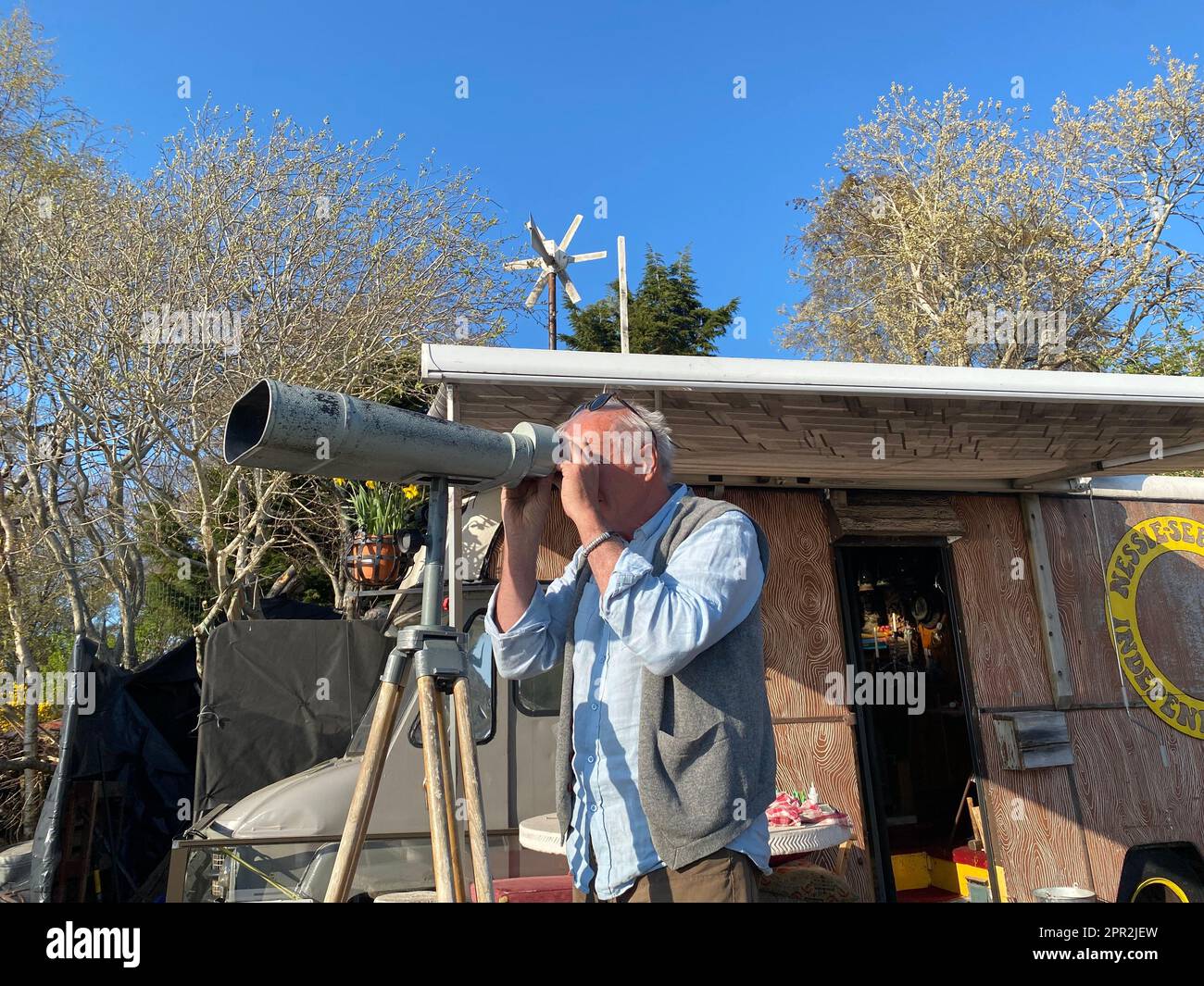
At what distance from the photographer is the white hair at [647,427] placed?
1653mm

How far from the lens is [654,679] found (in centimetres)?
152

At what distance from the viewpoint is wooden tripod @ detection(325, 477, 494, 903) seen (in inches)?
53.8

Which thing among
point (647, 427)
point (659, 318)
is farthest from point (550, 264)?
point (647, 427)

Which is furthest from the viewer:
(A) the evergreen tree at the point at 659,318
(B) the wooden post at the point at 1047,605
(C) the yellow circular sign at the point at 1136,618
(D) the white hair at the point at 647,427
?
(A) the evergreen tree at the point at 659,318

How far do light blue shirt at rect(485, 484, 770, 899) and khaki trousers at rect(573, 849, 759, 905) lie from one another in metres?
0.02

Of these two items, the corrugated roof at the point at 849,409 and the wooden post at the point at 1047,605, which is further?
the wooden post at the point at 1047,605


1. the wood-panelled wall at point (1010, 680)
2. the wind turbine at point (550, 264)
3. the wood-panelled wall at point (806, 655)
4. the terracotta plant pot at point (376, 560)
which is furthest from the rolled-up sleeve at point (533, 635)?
the wind turbine at point (550, 264)

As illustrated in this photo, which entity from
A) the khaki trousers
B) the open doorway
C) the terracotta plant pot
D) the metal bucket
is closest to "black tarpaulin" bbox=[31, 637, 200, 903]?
the terracotta plant pot

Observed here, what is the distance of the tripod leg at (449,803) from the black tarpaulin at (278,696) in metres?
4.73

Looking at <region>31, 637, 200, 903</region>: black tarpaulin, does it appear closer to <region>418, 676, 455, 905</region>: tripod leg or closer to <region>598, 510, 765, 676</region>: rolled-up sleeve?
<region>418, 676, 455, 905</region>: tripod leg

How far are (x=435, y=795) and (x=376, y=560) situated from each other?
4163 millimetres

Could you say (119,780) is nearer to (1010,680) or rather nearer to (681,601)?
(681,601)

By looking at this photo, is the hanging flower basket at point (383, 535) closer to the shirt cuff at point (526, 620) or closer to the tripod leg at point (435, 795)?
the shirt cuff at point (526, 620)

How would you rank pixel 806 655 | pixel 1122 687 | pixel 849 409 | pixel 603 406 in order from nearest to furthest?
pixel 603 406, pixel 849 409, pixel 806 655, pixel 1122 687
